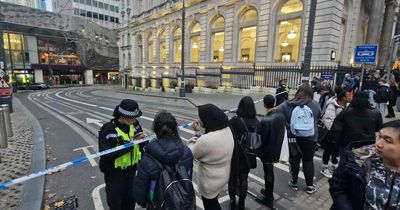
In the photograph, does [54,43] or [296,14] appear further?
[54,43]

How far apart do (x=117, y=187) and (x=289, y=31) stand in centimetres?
2021

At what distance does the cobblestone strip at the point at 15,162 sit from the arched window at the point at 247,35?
19.3 m

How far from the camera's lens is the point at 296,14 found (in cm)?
1788

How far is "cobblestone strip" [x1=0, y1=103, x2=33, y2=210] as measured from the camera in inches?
149

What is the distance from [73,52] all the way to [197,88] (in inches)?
1703

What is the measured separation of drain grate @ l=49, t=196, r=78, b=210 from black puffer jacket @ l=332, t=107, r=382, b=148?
197 inches

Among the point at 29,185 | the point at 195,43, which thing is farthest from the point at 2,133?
the point at 195,43

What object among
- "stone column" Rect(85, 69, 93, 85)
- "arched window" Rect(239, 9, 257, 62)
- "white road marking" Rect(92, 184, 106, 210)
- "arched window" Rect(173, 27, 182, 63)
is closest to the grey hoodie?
"white road marking" Rect(92, 184, 106, 210)

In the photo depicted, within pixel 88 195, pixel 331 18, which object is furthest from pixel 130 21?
pixel 88 195

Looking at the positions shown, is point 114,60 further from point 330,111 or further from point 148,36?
point 330,111

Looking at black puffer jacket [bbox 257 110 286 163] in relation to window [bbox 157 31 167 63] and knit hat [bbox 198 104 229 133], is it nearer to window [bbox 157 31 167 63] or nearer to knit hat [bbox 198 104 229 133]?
knit hat [bbox 198 104 229 133]

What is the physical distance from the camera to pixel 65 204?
12.3ft

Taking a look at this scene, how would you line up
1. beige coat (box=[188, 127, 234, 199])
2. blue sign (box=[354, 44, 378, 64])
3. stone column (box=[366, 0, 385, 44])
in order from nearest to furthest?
beige coat (box=[188, 127, 234, 199])
blue sign (box=[354, 44, 378, 64])
stone column (box=[366, 0, 385, 44])

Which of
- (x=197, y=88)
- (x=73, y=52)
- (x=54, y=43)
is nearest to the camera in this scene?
(x=197, y=88)
